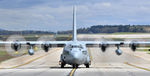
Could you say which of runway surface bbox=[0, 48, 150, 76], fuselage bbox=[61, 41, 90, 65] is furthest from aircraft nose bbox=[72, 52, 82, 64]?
runway surface bbox=[0, 48, 150, 76]

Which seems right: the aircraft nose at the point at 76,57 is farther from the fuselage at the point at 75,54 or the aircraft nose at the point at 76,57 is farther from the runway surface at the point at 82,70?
the runway surface at the point at 82,70

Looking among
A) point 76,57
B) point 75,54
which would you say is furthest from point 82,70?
point 75,54

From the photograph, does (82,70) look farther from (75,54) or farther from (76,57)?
(75,54)

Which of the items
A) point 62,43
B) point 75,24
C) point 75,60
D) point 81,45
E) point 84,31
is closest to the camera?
point 75,60

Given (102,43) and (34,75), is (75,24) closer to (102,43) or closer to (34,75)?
(102,43)

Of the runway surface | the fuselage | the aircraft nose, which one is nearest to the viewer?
the runway surface

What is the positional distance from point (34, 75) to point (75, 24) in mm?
16942

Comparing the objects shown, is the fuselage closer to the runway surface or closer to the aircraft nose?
the aircraft nose

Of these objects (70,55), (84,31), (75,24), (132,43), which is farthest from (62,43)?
(84,31)

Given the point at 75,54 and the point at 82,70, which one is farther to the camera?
the point at 75,54

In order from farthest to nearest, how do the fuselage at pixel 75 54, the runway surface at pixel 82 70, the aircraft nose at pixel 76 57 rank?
the fuselage at pixel 75 54 < the aircraft nose at pixel 76 57 < the runway surface at pixel 82 70

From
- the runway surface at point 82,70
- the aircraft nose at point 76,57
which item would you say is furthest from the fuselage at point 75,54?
the runway surface at point 82,70

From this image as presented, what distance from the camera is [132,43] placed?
3938 centimetres

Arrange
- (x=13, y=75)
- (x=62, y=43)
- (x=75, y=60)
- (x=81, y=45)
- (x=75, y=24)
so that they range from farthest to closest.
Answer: (x=75, y=24) < (x=62, y=43) < (x=81, y=45) < (x=75, y=60) < (x=13, y=75)
